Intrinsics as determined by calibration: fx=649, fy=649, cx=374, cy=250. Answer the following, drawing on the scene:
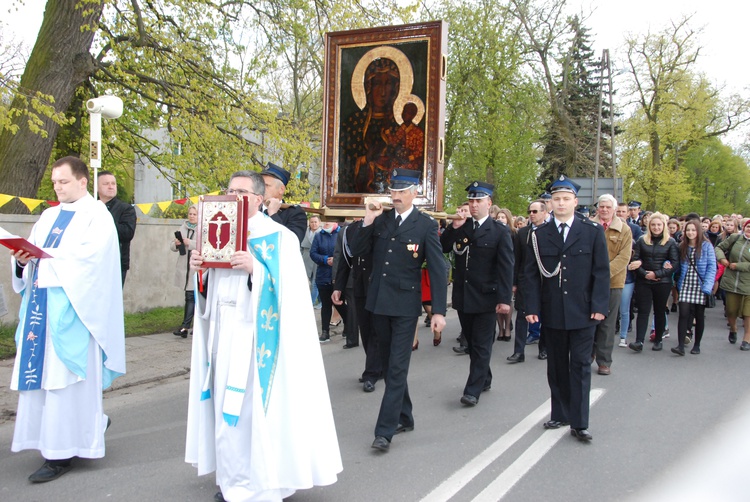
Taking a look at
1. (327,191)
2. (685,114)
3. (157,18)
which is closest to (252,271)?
(327,191)

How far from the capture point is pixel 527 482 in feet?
14.1

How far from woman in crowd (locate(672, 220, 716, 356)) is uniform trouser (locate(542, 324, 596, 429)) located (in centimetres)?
447

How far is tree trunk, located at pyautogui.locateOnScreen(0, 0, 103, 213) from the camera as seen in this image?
10180 mm

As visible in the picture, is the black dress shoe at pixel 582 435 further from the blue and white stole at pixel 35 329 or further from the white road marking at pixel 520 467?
the blue and white stole at pixel 35 329

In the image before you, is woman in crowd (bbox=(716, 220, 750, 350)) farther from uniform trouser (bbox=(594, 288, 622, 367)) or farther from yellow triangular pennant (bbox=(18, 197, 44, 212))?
yellow triangular pennant (bbox=(18, 197, 44, 212))

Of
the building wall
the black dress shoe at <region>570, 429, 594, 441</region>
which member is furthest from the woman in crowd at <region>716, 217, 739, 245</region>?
the building wall

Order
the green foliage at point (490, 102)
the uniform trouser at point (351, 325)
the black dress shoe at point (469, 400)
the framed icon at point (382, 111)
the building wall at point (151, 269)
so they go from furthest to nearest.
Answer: the green foliage at point (490, 102) → the building wall at point (151, 269) → the uniform trouser at point (351, 325) → the framed icon at point (382, 111) → the black dress shoe at point (469, 400)

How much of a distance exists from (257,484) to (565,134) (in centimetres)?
3209

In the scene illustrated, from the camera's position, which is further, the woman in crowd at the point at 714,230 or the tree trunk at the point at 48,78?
the woman in crowd at the point at 714,230

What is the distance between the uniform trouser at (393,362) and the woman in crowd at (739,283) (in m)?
6.88

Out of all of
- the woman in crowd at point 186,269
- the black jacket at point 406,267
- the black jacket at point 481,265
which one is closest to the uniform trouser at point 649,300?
the black jacket at point 481,265

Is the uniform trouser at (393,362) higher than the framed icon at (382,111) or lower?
lower

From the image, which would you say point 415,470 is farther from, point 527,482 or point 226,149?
point 226,149

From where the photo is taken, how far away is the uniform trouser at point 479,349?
6234 millimetres
